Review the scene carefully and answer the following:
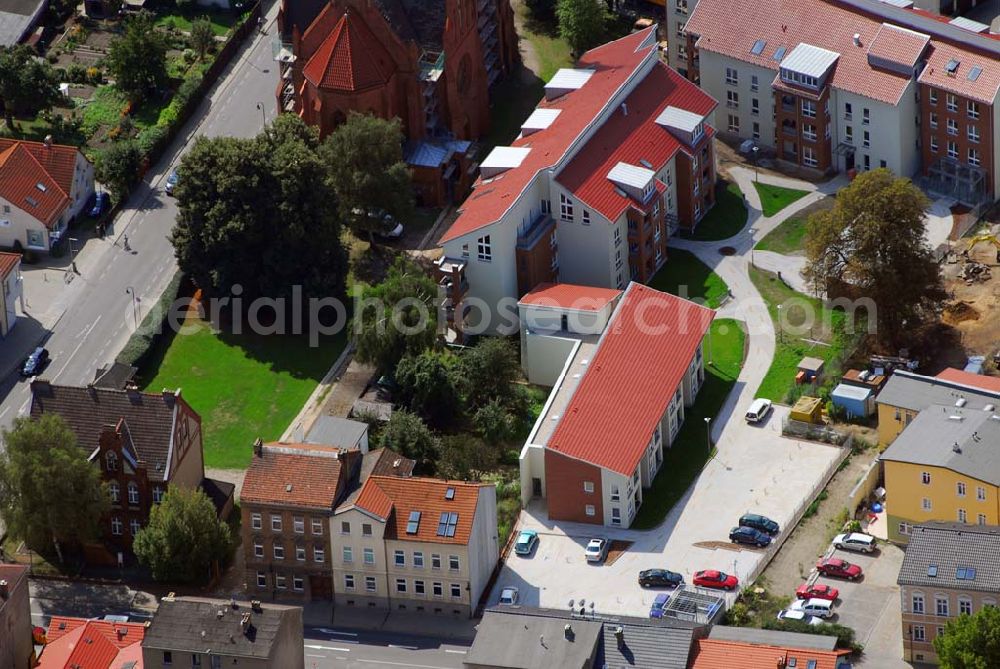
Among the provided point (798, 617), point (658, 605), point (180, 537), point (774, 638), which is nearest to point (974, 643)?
point (774, 638)

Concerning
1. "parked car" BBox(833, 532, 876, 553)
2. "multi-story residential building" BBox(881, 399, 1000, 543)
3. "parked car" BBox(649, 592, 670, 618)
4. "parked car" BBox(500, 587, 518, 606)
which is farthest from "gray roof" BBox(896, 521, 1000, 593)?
"parked car" BBox(500, 587, 518, 606)

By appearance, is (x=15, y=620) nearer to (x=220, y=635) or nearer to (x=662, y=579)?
(x=220, y=635)

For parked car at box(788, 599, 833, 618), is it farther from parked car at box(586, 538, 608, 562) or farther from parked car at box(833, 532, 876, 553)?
parked car at box(586, 538, 608, 562)

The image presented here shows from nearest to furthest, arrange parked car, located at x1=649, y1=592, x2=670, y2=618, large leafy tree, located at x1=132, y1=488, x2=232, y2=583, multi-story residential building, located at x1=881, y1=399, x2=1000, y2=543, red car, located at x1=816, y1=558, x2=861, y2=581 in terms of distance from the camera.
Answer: parked car, located at x1=649, y1=592, x2=670, y2=618, multi-story residential building, located at x1=881, y1=399, x2=1000, y2=543, red car, located at x1=816, y1=558, x2=861, y2=581, large leafy tree, located at x1=132, y1=488, x2=232, y2=583

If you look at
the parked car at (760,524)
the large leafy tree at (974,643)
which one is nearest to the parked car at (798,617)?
the parked car at (760,524)

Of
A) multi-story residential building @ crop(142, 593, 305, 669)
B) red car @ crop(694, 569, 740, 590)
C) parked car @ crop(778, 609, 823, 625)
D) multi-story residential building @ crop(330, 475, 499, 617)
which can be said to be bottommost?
red car @ crop(694, 569, 740, 590)

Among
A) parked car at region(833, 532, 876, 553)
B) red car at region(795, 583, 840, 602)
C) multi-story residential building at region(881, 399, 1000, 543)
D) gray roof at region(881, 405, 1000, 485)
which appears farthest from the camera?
parked car at region(833, 532, 876, 553)
